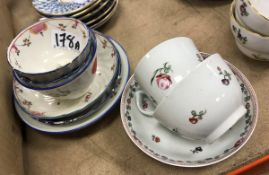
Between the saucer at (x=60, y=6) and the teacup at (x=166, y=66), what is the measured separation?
27 cm

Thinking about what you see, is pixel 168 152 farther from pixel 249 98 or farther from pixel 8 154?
pixel 8 154

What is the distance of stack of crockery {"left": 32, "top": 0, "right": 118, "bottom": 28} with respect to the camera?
69cm

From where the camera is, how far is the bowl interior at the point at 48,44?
1.96ft

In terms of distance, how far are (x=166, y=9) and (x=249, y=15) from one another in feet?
0.81

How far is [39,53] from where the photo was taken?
0.64 metres

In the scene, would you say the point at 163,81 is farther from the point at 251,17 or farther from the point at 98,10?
the point at 98,10

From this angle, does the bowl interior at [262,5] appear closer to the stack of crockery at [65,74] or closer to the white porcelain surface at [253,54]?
the white porcelain surface at [253,54]

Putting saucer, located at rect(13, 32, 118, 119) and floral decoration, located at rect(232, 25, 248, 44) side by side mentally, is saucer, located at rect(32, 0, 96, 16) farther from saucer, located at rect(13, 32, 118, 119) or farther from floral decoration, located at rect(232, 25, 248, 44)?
floral decoration, located at rect(232, 25, 248, 44)

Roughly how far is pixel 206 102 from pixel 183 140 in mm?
99

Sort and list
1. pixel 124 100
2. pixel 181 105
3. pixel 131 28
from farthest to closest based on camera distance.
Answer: pixel 131 28
pixel 124 100
pixel 181 105

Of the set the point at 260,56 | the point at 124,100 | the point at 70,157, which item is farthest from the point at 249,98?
the point at 70,157

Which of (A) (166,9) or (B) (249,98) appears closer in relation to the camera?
(B) (249,98)

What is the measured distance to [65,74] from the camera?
0.52 metres

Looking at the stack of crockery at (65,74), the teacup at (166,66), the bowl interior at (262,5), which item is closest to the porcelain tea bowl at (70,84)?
the stack of crockery at (65,74)
